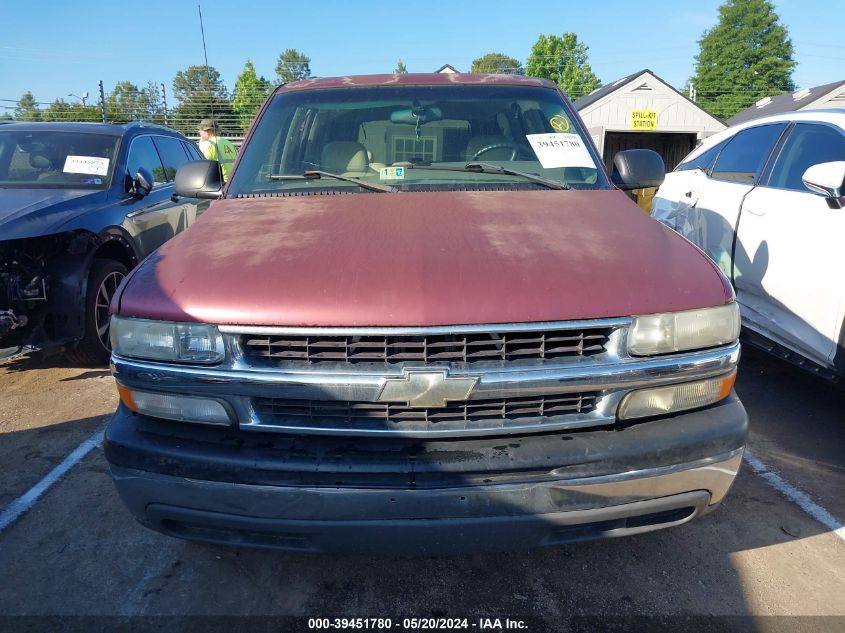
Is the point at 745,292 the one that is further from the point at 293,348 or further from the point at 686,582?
the point at 293,348

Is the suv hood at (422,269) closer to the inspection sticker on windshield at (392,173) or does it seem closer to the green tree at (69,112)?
the inspection sticker on windshield at (392,173)

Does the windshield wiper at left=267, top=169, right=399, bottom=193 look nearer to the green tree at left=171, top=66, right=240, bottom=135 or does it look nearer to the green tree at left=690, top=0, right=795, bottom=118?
the green tree at left=171, top=66, right=240, bottom=135

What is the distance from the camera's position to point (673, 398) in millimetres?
2002

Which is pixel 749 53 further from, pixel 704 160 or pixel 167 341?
pixel 167 341

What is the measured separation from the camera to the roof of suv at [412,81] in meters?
3.39

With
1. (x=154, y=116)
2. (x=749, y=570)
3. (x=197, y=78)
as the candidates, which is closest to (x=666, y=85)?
(x=197, y=78)


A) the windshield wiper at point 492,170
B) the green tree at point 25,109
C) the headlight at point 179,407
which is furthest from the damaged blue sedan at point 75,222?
the green tree at point 25,109

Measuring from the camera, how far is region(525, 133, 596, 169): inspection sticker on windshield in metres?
3.06

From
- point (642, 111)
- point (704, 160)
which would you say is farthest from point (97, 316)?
point (642, 111)

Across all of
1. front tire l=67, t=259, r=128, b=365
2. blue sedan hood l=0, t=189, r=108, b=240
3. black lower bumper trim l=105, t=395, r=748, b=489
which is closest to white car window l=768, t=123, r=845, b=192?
black lower bumper trim l=105, t=395, r=748, b=489

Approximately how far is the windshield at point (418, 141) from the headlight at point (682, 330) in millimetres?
1158

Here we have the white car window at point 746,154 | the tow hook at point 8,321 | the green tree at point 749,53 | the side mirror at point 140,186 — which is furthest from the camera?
Result: the green tree at point 749,53

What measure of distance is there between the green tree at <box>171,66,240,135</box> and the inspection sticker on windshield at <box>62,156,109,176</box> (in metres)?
19.8

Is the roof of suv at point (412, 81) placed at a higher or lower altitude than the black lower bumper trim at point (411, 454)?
higher
